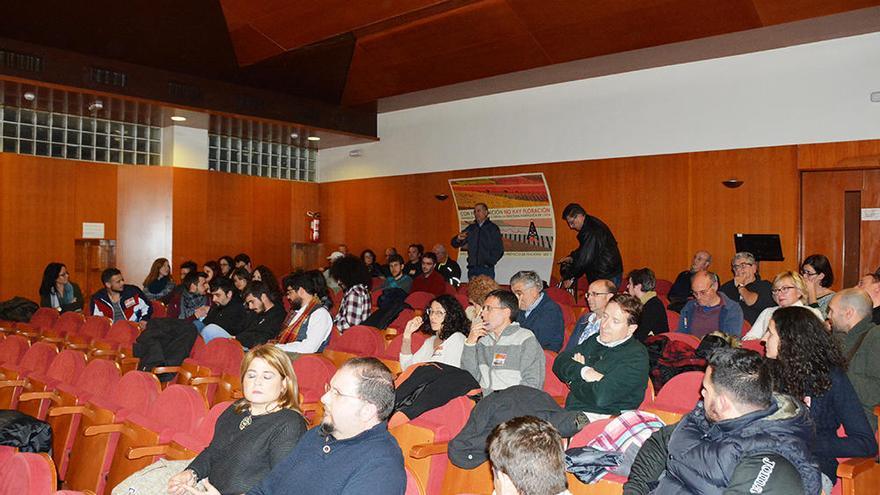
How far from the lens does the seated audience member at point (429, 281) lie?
9.40 m

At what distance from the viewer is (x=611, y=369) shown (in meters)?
3.68

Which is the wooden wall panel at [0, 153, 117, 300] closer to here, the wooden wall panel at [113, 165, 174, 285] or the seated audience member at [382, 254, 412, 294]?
the wooden wall panel at [113, 165, 174, 285]

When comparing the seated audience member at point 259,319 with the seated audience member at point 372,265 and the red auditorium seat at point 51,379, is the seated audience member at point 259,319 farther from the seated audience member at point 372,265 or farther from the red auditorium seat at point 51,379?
the seated audience member at point 372,265

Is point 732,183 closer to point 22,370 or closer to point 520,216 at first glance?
point 520,216

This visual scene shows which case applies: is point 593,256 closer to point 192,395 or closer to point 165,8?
point 192,395

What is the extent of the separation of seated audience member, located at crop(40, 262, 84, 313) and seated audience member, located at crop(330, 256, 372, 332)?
400cm

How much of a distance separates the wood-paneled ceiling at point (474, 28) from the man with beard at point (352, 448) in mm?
6767

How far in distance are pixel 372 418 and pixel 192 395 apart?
1.55 metres

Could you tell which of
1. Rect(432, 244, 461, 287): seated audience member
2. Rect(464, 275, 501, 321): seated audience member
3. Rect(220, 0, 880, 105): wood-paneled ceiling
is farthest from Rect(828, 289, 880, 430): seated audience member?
Rect(432, 244, 461, 287): seated audience member

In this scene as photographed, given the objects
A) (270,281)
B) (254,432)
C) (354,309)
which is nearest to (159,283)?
(270,281)

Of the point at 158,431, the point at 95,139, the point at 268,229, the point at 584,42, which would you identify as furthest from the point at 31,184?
the point at 158,431

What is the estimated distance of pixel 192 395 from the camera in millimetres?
3674

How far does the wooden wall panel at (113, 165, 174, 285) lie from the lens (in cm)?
1284

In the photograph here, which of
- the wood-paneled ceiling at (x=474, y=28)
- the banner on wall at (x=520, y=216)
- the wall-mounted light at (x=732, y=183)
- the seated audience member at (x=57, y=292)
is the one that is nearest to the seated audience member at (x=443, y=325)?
the wood-paneled ceiling at (x=474, y=28)
